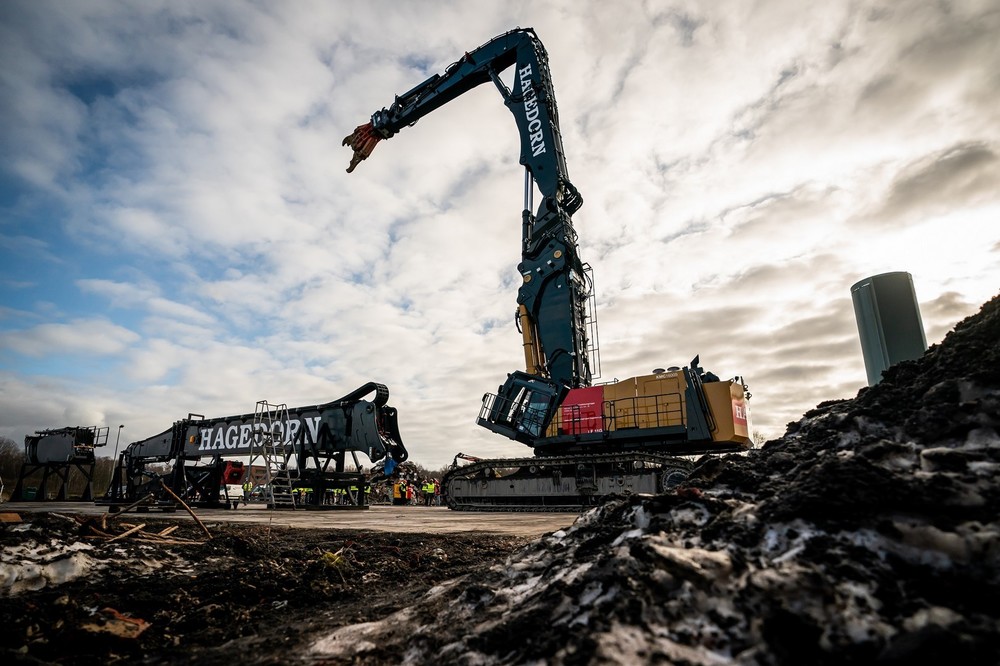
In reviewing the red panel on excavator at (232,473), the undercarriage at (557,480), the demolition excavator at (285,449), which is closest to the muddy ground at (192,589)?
the undercarriage at (557,480)

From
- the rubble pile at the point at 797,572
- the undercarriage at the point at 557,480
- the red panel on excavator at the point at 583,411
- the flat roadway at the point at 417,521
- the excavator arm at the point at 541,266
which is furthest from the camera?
the excavator arm at the point at 541,266

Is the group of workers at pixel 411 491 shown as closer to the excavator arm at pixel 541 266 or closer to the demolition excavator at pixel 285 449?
the demolition excavator at pixel 285 449

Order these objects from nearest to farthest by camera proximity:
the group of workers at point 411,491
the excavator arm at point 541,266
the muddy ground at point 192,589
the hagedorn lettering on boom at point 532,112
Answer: the muddy ground at point 192,589 → the excavator arm at point 541,266 → the hagedorn lettering on boom at point 532,112 → the group of workers at point 411,491

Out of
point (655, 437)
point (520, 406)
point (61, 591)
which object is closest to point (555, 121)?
point (520, 406)

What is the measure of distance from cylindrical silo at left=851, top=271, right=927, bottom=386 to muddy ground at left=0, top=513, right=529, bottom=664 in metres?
5.30

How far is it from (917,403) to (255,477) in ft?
74.3

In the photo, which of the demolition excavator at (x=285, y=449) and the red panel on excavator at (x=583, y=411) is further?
the demolition excavator at (x=285, y=449)

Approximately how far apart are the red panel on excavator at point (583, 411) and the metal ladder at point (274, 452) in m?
8.74

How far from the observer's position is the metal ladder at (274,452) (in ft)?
49.7

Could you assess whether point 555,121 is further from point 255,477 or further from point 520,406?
point 255,477

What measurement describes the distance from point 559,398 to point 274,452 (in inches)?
382

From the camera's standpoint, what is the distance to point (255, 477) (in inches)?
815

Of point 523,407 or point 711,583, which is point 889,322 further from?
point 523,407

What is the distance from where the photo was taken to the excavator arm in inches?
510
